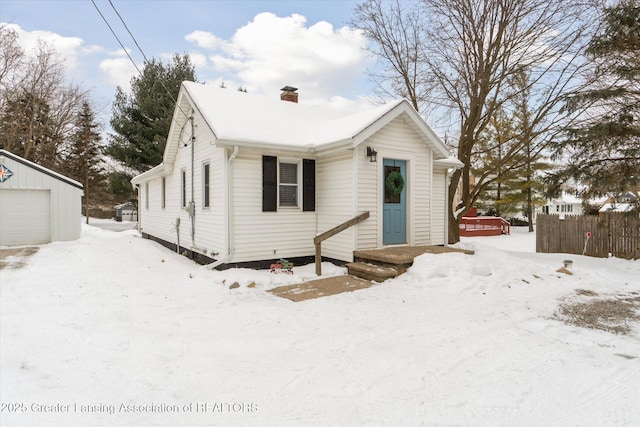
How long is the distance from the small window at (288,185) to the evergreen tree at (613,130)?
787 cm

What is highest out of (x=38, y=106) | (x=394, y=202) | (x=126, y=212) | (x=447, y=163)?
(x=38, y=106)

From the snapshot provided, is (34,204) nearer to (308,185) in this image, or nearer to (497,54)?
(308,185)

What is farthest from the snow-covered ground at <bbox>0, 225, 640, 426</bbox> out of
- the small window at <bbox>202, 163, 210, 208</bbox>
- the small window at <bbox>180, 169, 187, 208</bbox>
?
the small window at <bbox>180, 169, 187, 208</bbox>

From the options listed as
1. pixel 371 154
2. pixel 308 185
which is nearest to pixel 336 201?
pixel 308 185

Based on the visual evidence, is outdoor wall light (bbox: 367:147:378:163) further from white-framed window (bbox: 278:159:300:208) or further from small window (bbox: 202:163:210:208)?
small window (bbox: 202:163:210:208)

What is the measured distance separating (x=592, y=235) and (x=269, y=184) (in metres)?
10.9

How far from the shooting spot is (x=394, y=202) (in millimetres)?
9312

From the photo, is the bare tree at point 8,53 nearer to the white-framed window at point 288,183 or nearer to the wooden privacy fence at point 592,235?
the white-framed window at point 288,183

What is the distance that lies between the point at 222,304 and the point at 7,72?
25802 millimetres

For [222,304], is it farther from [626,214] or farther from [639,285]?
[626,214]

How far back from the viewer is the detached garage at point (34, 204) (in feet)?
39.2

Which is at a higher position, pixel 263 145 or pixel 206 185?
pixel 263 145

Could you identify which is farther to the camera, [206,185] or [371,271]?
[206,185]

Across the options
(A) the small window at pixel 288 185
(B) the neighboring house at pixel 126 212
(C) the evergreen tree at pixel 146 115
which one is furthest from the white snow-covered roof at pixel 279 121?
(B) the neighboring house at pixel 126 212
